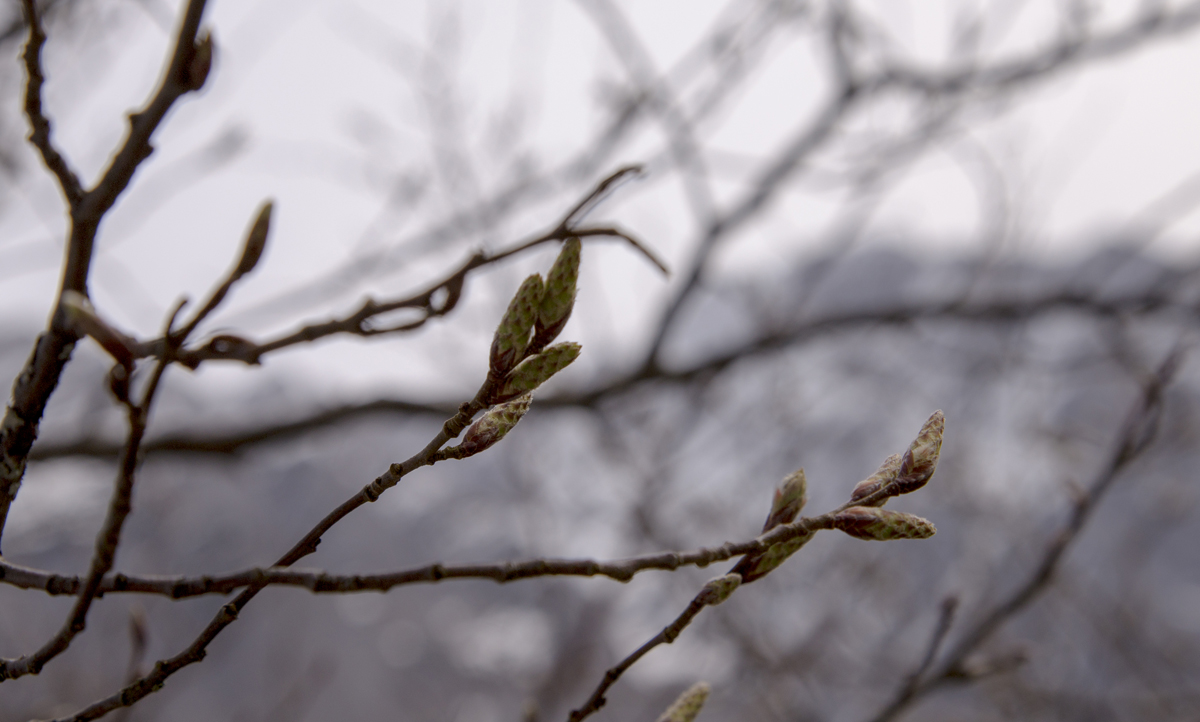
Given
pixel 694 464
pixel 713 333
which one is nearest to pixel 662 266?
pixel 694 464

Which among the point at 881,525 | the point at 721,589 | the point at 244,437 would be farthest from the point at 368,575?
the point at 244,437

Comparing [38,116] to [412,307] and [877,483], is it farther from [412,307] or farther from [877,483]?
[877,483]

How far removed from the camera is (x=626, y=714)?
36.8 ft

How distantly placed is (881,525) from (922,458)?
0.07 meters

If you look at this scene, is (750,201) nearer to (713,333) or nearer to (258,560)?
(258,560)

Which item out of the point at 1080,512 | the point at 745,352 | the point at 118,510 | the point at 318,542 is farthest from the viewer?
the point at 745,352

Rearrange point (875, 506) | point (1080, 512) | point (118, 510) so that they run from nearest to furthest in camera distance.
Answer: point (118, 510)
point (875, 506)
point (1080, 512)

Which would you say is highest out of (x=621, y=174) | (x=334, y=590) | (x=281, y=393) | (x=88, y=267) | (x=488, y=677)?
(x=281, y=393)

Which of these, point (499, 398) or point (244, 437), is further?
point (244, 437)

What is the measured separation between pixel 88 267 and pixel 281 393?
13.4m

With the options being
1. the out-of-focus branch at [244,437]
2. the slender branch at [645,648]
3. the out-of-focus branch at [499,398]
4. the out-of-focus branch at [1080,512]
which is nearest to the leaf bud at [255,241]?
the out-of-focus branch at [499,398]

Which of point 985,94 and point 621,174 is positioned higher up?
point 985,94

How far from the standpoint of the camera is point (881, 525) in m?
0.52

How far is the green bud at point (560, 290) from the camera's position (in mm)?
477
